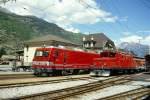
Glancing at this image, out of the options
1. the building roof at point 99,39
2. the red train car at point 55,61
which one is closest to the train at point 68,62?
the red train car at point 55,61

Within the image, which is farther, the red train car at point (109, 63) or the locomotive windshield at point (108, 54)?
A: the locomotive windshield at point (108, 54)

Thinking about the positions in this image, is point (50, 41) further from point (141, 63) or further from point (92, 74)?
point (92, 74)

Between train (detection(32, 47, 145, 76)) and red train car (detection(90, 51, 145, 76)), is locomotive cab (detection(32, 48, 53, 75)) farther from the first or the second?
red train car (detection(90, 51, 145, 76))

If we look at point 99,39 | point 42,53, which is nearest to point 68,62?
point 42,53

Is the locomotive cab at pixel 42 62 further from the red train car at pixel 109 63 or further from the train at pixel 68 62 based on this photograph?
the red train car at pixel 109 63

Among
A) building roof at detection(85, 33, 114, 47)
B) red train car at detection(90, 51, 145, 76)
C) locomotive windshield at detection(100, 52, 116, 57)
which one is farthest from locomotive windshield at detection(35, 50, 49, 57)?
building roof at detection(85, 33, 114, 47)

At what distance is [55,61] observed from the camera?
29.5 meters

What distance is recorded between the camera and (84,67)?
118ft

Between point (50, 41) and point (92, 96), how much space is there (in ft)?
165

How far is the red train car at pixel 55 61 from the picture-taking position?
1140 inches

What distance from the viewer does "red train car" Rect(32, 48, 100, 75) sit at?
28953mm

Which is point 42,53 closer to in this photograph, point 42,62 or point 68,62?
point 42,62

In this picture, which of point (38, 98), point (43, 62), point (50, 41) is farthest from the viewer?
point (50, 41)

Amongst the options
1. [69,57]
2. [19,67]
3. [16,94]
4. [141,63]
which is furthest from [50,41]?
[16,94]
